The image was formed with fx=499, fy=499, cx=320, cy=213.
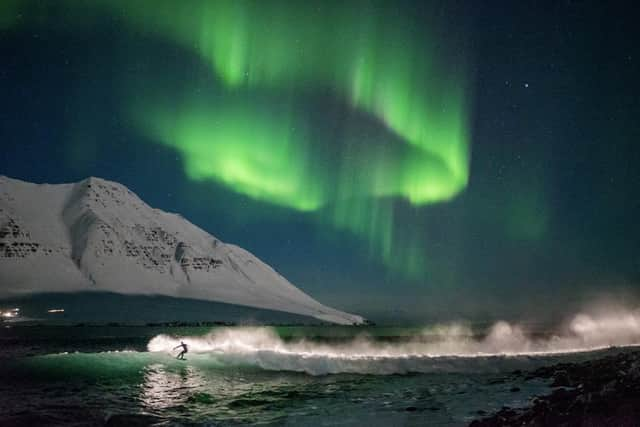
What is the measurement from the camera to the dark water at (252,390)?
80.0 feet

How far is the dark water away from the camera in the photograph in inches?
960

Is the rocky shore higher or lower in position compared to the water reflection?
higher

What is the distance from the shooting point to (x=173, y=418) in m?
23.7

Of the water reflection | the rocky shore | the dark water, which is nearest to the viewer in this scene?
the rocky shore

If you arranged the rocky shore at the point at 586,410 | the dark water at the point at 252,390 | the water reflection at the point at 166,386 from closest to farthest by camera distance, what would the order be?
the rocky shore at the point at 586,410 < the dark water at the point at 252,390 < the water reflection at the point at 166,386

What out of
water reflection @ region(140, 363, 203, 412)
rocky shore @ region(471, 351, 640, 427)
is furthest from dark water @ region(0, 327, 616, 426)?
rocky shore @ region(471, 351, 640, 427)

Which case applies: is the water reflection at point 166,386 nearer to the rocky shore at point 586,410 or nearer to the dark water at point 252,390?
the dark water at point 252,390

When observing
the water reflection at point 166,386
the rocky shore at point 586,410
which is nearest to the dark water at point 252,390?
the water reflection at point 166,386

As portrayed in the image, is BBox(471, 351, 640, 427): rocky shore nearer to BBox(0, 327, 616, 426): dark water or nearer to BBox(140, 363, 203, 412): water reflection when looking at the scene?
BBox(0, 327, 616, 426): dark water

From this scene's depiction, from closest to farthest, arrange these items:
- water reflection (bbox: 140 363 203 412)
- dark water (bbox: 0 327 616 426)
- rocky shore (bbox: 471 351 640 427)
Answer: rocky shore (bbox: 471 351 640 427)
dark water (bbox: 0 327 616 426)
water reflection (bbox: 140 363 203 412)

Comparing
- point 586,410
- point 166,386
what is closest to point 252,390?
point 166,386

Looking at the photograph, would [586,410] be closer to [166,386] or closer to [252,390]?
[252,390]

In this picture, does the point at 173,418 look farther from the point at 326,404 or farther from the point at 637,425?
the point at 637,425

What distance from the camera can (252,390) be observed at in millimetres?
34031
